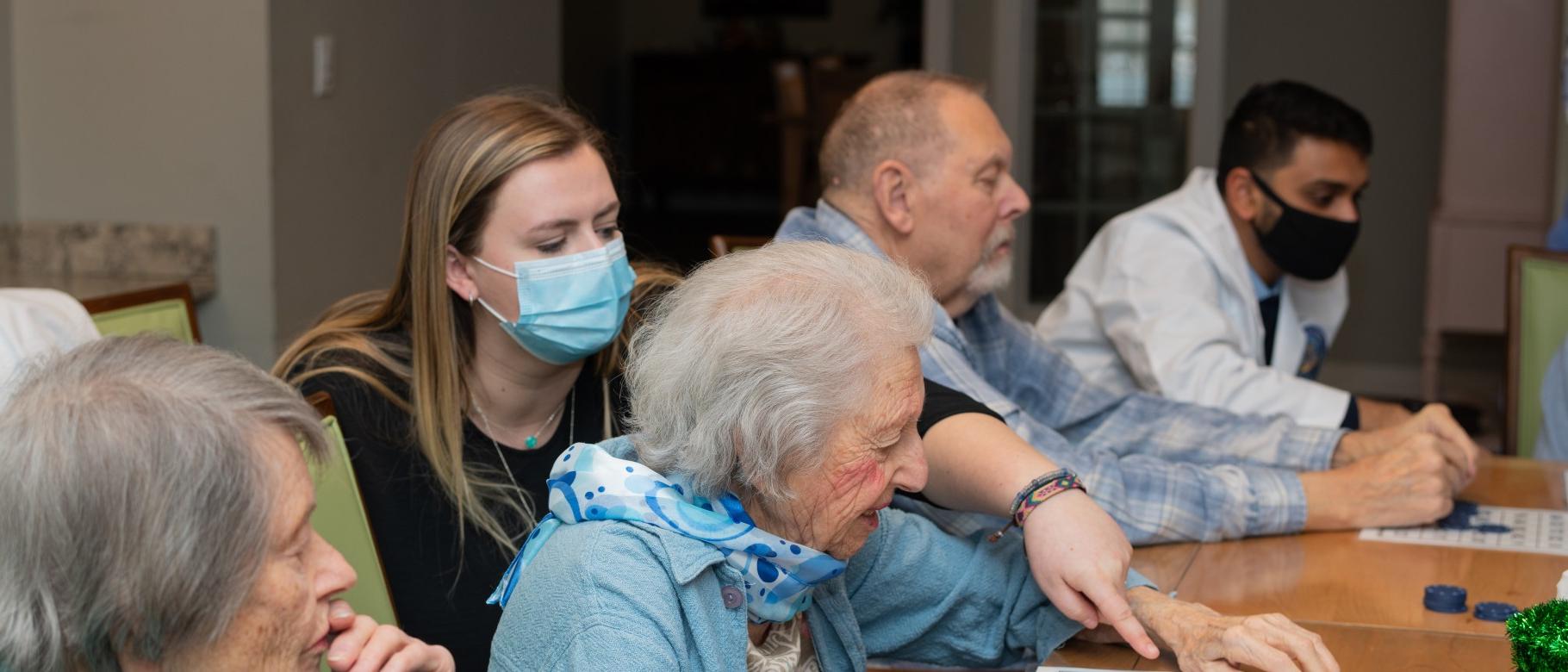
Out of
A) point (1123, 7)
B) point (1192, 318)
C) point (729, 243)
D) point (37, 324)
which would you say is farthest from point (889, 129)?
point (1123, 7)

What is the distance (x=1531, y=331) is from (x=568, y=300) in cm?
193

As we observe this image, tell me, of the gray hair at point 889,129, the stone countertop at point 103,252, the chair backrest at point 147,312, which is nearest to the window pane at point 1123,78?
the stone countertop at point 103,252

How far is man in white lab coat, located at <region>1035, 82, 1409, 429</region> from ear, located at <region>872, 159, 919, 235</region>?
2.22 ft

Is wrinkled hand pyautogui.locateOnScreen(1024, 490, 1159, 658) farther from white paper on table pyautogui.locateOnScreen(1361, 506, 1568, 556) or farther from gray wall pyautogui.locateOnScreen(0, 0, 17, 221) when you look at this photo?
gray wall pyautogui.locateOnScreen(0, 0, 17, 221)

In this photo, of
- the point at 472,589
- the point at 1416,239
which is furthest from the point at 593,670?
the point at 1416,239

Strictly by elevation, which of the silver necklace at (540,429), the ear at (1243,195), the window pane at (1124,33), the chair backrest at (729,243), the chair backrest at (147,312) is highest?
the window pane at (1124,33)

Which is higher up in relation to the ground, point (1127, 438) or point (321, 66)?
point (321, 66)

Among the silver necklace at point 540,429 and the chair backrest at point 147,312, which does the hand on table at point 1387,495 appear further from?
the chair backrest at point 147,312

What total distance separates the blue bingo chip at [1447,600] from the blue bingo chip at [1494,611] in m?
0.02

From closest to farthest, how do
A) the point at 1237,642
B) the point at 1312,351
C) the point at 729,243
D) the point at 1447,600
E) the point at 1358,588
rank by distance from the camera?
the point at 1237,642
the point at 1447,600
the point at 1358,588
the point at 729,243
the point at 1312,351

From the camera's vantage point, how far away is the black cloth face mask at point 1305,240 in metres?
2.90

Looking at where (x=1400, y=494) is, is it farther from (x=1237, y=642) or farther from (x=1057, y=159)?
(x=1057, y=159)

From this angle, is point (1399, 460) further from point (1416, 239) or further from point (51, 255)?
point (1416, 239)

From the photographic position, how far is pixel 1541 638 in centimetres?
107
